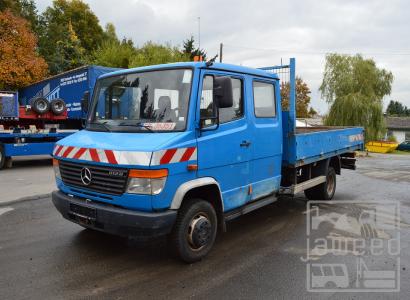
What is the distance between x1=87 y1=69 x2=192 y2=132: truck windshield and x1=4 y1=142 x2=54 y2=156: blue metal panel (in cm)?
798

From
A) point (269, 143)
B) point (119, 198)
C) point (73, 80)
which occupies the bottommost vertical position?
point (119, 198)

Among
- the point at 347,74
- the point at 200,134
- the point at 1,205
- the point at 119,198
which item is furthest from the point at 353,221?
the point at 347,74

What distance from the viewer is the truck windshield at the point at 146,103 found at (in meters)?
4.05

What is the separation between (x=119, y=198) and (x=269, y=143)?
8.13ft

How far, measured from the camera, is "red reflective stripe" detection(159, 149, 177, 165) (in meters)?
3.63

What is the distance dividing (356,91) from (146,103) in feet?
108

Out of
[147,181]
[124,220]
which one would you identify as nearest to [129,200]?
[124,220]

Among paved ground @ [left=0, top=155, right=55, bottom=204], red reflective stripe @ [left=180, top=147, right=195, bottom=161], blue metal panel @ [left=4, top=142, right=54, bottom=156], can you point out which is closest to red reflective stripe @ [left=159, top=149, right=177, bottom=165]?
red reflective stripe @ [left=180, top=147, right=195, bottom=161]

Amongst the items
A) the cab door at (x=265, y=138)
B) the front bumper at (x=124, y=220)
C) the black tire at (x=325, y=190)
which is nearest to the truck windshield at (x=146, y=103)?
the front bumper at (x=124, y=220)

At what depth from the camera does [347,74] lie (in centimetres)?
3322

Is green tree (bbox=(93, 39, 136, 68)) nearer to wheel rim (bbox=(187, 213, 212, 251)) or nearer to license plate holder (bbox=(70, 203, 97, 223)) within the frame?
license plate holder (bbox=(70, 203, 97, 223))

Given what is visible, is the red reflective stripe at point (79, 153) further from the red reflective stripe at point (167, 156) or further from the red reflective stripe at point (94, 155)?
the red reflective stripe at point (167, 156)

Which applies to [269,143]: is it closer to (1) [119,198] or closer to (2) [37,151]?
(1) [119,198]

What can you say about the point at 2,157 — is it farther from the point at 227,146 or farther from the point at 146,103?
the point at 227,146
